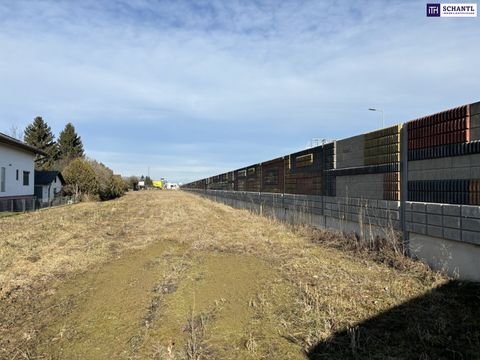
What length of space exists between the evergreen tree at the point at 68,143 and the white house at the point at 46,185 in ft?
118

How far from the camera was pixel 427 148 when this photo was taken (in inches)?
281

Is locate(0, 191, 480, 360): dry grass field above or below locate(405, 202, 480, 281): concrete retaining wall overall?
below

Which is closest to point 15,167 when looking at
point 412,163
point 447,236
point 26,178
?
point 26,178

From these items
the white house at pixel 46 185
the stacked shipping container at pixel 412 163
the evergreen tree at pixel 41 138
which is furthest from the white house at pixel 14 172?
the evergreen tree at pixel 41 138

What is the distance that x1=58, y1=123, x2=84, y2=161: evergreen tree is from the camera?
86938 mm

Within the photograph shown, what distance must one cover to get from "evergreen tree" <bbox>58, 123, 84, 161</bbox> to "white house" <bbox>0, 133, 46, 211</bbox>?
51113mm

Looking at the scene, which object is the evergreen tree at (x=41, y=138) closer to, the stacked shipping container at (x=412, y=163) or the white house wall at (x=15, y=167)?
the white house wall at (x=15, y=167)

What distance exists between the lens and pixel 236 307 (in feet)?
17.9

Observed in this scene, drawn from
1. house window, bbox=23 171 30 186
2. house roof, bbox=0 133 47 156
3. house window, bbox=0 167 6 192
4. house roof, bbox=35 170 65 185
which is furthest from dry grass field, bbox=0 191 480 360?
house roof, bbox=35 170 65 185

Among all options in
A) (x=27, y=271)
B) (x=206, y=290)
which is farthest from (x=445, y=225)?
(x=27, y=271)

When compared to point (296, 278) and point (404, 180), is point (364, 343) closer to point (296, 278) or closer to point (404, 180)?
point (296, 278)

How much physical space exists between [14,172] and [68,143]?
57.3 m

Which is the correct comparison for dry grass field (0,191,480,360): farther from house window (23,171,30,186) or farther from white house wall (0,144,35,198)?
house window (23,171,30,186)

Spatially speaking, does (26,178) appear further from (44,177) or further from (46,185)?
(44,177)
